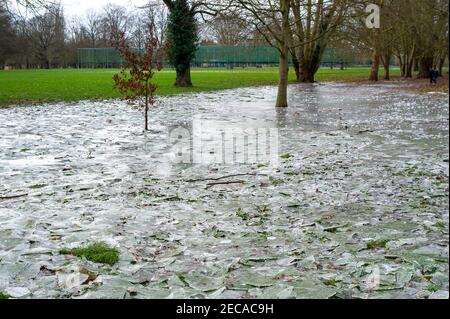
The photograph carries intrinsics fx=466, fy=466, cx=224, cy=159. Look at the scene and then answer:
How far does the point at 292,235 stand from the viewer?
451cm

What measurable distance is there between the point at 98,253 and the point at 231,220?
60.5 inches

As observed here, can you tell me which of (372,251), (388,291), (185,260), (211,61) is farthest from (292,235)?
(211,61)

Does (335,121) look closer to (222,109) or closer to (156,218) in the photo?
(222,109)

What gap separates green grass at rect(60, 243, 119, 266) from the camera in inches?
154

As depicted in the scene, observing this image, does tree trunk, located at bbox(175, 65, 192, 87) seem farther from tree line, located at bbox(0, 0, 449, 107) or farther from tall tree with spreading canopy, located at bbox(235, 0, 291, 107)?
tall tree with spreading canopy, located at bbox(235, 0, 291, 107)

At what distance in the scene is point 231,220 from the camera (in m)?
5.03

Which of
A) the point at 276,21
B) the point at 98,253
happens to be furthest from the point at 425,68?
the point at 98,253

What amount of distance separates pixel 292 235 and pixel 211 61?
102734 mm

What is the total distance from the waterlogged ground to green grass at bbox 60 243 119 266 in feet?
0.26

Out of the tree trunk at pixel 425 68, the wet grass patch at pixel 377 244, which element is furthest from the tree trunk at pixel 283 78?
the tree trunk at pixel 425 68

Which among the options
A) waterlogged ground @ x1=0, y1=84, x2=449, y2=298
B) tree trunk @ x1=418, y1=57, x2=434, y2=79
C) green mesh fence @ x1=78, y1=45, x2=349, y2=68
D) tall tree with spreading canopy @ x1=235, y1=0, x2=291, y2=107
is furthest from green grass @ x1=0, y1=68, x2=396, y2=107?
green mesh fence @ x1=78, y1=45, x2=349, y2=68

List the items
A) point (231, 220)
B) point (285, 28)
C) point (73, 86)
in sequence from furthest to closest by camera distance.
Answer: point (73, 86)
point (285, 28)
point (231, 220)

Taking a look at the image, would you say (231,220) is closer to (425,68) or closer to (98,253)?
(98,253)

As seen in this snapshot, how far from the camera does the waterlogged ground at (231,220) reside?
340 centimetres
